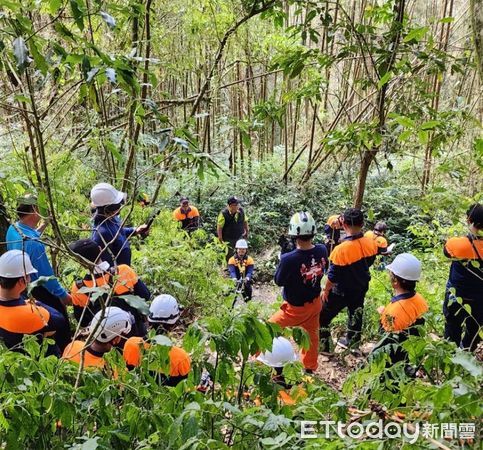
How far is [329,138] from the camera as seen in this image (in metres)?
3.00

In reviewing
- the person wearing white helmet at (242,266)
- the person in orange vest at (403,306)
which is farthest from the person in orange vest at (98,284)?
the person wearing white helmet at (242,266)

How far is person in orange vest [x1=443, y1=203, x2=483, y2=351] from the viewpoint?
3.37 m

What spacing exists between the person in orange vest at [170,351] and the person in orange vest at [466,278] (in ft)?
6.81

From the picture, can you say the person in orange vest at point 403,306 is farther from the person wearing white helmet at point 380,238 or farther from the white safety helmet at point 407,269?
the person wearing white helmet at point 380,238

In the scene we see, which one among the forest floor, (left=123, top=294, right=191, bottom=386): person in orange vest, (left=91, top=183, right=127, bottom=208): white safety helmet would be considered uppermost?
(left=91, top=183, right=127, bottom=208): white safety helmet

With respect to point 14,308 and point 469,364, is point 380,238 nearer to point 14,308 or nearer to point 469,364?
point 14,308

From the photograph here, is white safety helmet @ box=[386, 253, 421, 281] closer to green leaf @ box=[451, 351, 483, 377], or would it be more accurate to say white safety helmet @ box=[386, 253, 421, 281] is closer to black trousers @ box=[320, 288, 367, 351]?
black trousers @ box=[320, 288, 367, 351]

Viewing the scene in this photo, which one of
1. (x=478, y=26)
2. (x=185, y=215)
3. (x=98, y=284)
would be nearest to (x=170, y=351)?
(x=98, y=284)

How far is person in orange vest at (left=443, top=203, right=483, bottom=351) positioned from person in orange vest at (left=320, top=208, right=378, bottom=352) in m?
0.74

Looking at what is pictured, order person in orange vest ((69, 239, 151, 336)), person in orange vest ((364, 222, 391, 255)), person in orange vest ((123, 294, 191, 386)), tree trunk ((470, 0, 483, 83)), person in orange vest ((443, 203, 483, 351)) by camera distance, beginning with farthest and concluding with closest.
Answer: person in orange vest ((364, 222, 391, 255))
person in orange vest ((443, 203, 483, 351))
person in orange vest ((69, 239, 151, 336))
person in orange vest ((123, 294, 191, 386))
tree trunk ((470, 0, 483, 83))

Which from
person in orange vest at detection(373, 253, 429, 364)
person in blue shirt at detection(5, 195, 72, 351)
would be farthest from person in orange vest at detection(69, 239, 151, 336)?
person in orange vest at detection(373, 253, 429, 364)

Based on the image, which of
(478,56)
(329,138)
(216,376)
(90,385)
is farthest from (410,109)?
(90,385)

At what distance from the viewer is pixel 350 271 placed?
4160 mm

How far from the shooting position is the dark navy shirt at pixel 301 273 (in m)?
3.69
